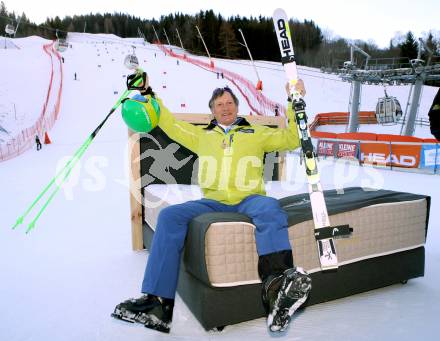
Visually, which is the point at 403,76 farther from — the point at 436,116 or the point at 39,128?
the point at 39,128

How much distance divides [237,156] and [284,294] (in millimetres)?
966

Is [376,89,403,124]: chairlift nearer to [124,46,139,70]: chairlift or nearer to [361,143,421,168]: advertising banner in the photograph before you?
[361,143,421,168]: advertising banner

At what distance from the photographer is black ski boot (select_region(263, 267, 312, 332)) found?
1.77 meters

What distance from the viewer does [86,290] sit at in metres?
2.75

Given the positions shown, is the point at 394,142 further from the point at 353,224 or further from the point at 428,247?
the point at 353,224

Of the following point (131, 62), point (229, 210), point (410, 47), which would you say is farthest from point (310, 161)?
point (410, 47)

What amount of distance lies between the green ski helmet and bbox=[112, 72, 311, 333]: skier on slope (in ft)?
0.06

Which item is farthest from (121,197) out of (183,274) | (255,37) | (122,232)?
(255,37)

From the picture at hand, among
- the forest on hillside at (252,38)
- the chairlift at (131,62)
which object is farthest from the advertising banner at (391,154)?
the forest on hillside at (252,38)

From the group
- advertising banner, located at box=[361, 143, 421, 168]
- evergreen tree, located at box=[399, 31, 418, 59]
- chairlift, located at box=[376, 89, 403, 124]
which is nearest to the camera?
advertising banner, located at box=[361, 143, 421, 168]

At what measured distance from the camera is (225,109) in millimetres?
2570

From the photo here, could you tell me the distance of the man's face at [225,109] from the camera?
2.57 metres

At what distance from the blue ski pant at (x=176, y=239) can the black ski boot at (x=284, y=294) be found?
0.53 ft

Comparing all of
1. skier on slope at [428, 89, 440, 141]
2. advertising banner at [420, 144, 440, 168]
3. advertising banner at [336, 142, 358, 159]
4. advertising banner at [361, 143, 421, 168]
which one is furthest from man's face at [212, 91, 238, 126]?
advertising banner at [336, 142, 358, 159]
